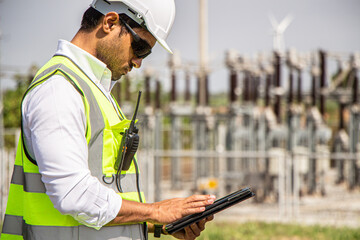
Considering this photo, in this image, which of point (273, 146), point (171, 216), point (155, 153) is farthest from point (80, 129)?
point (273, 146)

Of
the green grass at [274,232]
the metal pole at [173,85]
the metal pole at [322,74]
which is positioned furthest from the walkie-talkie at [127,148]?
the metal pole at [173,85]

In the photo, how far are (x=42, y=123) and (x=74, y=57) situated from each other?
32cm

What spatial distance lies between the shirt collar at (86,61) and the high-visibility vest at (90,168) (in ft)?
0.07

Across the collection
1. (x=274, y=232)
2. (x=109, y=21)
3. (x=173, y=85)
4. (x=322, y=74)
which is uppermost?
(x=322, y=74)

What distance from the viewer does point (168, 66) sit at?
45.5 ft

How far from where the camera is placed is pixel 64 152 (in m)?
1.60

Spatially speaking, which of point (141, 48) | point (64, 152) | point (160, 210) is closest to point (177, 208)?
point (160, 210)

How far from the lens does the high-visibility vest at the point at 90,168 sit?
173 cm

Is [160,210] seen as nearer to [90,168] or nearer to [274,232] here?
[90,168]

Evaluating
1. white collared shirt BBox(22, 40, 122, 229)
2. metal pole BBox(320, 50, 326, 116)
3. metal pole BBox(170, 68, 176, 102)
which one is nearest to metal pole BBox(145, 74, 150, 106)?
metal pole BBox(170, 68, 176, 102)

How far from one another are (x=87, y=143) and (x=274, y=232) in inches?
260

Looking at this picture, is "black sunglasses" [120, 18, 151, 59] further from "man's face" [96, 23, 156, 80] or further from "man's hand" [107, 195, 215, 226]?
"man's hand" [107, 195, 215, 226]

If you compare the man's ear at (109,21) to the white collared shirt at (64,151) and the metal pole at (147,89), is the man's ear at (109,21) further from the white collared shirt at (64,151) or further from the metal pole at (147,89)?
the metal pole at (147,89)

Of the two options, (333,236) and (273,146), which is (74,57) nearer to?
(333,236)
